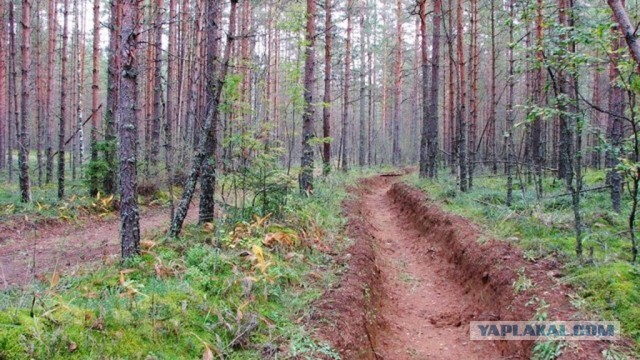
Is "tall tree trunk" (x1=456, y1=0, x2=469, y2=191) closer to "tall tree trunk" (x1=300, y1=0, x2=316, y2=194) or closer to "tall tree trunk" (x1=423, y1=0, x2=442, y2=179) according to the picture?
"tall tree trunk" (x1=423, y1=0, x2=442, y2=179)

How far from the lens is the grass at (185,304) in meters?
3.45

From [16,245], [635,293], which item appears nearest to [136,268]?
[16,245]

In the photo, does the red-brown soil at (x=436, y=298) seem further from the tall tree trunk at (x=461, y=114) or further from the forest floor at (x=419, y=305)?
the tall tree trunk at (x=461, y=114)

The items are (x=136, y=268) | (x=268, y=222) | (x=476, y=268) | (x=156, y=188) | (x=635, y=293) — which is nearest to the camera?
(x=635, y=293)

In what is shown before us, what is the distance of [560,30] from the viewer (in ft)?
20.1

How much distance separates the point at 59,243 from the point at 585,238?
389 inches

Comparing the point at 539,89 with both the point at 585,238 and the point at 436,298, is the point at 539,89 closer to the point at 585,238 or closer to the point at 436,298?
the point at 585,238

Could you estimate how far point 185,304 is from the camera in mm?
4348

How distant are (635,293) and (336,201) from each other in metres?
8.32

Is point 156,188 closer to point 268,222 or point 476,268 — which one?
point 268,222

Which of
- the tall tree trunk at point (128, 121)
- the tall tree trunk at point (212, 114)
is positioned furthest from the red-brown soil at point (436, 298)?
the tall tree trunk at point (212, 114)

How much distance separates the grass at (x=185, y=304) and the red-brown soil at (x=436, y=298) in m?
0.49

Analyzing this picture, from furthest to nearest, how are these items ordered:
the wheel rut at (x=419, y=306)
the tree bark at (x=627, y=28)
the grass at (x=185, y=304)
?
the wheel rut at (x=419, y=306) → the tree bark at (x=627, y=28) → the grass at (x=185, y=304)

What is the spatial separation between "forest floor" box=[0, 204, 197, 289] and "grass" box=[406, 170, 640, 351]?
6567mm
